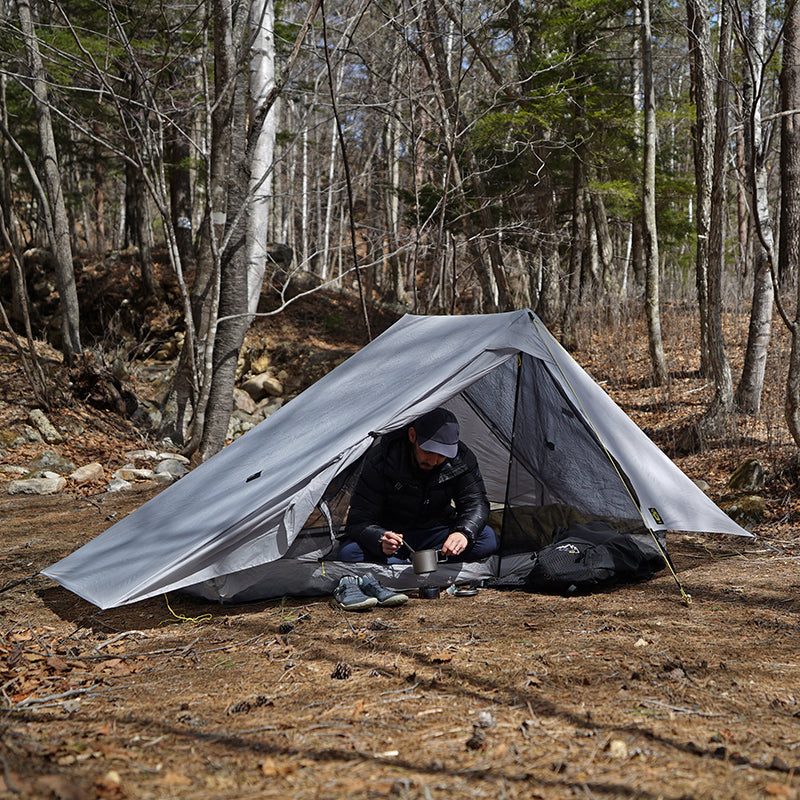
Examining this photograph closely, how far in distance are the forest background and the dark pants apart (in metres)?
2.08

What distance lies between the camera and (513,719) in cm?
230

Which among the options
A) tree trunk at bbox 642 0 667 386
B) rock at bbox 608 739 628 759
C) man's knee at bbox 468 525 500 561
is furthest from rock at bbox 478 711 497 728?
tree trunk at bbox 642 0 667 386

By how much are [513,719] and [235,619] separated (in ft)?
5.56

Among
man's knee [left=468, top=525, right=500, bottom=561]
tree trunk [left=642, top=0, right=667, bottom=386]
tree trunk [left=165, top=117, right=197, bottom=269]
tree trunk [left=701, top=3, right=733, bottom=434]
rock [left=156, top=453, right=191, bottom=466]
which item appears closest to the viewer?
man's knee [left=468, top=525, right=500, bottom=561]

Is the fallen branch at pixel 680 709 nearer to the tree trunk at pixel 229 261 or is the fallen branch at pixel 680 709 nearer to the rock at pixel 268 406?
the tree trunk at pixel 229 261

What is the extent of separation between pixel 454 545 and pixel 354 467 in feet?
2.75

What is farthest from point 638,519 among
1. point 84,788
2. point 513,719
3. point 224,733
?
point 84,788

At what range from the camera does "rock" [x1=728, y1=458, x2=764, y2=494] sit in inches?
225

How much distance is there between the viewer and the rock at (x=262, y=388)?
39.1 ft

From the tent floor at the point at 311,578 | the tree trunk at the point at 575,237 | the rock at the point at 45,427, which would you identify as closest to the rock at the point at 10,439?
the rock at the point at 45,427

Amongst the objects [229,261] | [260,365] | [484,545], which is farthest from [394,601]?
[260,365]

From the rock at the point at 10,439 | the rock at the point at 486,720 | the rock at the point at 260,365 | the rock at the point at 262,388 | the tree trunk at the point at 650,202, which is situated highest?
the tree trunk at the point at 650,202

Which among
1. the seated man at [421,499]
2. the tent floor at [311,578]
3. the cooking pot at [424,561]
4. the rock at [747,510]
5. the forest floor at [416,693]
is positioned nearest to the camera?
the forest floor at [416,693]

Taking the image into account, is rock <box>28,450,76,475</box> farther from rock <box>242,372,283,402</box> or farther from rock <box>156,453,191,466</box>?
rock <box>242,372,283,402</box>
